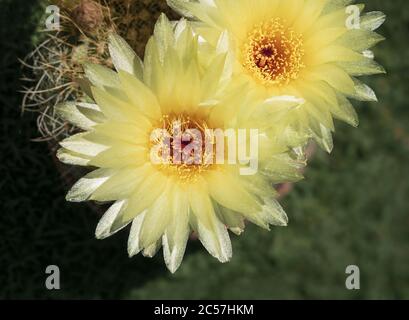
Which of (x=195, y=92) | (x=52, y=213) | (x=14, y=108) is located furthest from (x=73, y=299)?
(x=195, y=92)

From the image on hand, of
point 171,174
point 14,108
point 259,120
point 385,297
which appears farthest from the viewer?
point 385,297

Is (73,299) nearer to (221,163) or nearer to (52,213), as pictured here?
(52,213)

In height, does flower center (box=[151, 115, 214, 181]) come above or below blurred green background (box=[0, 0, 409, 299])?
above
